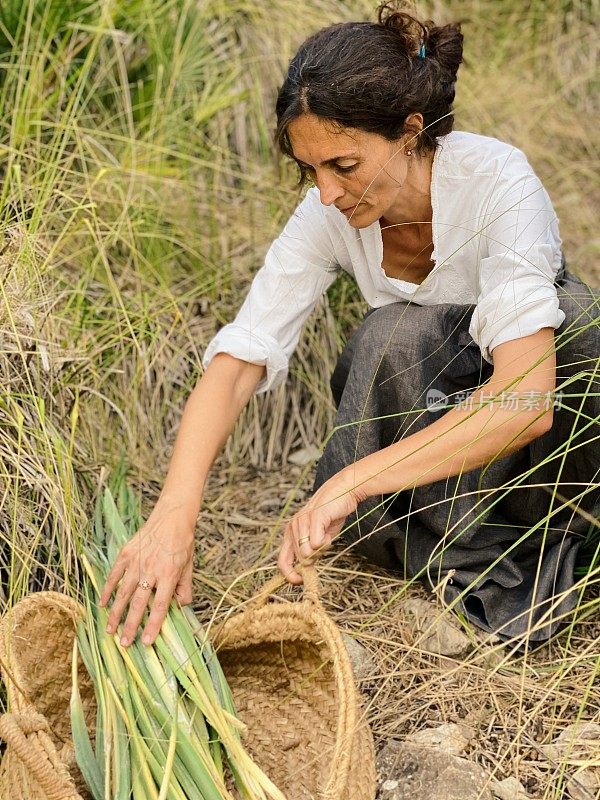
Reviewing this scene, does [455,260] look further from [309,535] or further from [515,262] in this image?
[309,535]

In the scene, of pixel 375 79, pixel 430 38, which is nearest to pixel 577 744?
pixel 375 79

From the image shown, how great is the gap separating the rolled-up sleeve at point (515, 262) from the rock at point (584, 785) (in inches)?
26.0

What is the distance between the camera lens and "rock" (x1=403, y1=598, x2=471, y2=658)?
171 centimetres

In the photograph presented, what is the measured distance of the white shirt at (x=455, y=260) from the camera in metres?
1.54

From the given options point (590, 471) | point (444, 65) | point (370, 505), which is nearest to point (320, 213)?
point (444, 65)

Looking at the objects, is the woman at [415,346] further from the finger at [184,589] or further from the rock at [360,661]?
the rock at [360,661]

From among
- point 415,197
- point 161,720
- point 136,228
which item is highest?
point 415,197

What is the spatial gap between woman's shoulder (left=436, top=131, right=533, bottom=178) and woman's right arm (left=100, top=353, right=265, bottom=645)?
53 cm

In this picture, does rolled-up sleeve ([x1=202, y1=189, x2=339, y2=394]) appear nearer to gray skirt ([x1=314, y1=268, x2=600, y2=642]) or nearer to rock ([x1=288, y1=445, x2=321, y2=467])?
gray skirt ([x1=314, y1=268, x2=600, y2=642])

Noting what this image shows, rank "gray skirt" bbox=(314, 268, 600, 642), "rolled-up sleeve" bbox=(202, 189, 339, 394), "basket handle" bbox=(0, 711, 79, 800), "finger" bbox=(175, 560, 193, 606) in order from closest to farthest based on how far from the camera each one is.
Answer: "basket handle" bbox=(0, 711, 79, 800) < "finger" bbox=(175, 560, 193, 606) < "gray skirt" bbox=(314, 268, 600, 642) < "rolled-up sleeve" bbox=(202, 189, 339, 394)

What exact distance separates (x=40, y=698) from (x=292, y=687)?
1.37 ft

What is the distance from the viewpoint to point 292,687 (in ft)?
5.36

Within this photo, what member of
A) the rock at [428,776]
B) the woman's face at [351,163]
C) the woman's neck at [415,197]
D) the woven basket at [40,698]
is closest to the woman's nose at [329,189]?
the woman's face at [351,163]

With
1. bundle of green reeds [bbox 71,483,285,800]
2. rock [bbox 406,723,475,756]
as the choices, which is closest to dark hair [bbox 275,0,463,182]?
bundle of green reeds [bbox 71,483,285,800]
